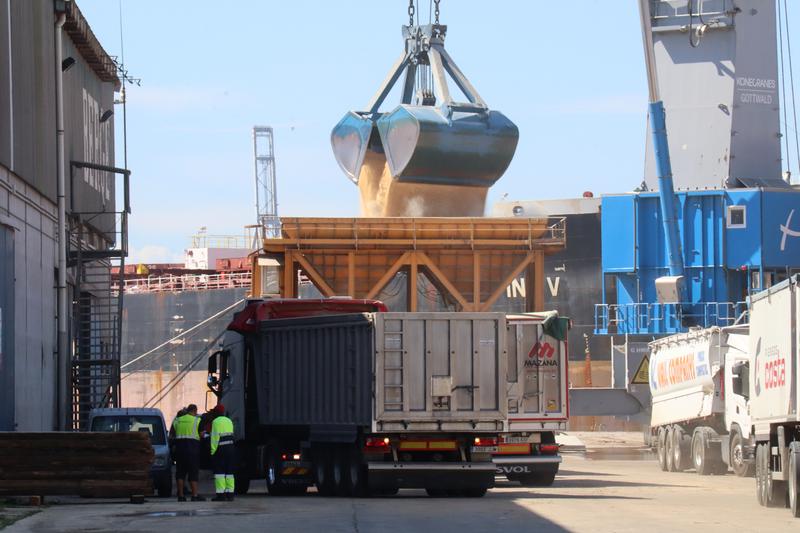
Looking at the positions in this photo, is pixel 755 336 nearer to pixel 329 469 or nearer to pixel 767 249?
pixel 329 469

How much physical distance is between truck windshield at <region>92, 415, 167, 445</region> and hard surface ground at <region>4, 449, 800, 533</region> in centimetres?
360

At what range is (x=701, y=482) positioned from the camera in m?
28.5

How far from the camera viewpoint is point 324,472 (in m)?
23.7

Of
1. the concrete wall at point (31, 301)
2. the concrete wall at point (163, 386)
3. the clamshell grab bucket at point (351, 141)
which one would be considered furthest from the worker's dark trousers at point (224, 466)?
the concrete wall at point (163, 386)

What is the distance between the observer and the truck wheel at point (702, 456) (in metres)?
31.6

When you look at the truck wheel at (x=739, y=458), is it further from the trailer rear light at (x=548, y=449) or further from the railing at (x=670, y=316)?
the railing at (x=670, y=316)

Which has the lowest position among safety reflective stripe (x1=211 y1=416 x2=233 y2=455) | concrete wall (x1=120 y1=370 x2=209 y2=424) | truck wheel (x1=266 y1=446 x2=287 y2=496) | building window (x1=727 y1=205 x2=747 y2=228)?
concrete wall (x1=120 y1=370 x2=209 y2=424)

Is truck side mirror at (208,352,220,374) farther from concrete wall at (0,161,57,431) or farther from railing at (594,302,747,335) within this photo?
railing at (594,302,747,335)

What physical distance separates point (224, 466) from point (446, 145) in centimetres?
2653

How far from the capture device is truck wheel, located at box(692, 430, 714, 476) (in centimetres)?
3161

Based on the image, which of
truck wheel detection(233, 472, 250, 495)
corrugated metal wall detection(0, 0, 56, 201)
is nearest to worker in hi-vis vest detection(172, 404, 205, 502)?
truck wheel detection(233, 472, 250, 495)

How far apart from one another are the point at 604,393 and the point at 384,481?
72.5 ft

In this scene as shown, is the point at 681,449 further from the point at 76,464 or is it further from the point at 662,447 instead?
the point at 76,464

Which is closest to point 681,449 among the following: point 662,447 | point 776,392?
point 662,447
